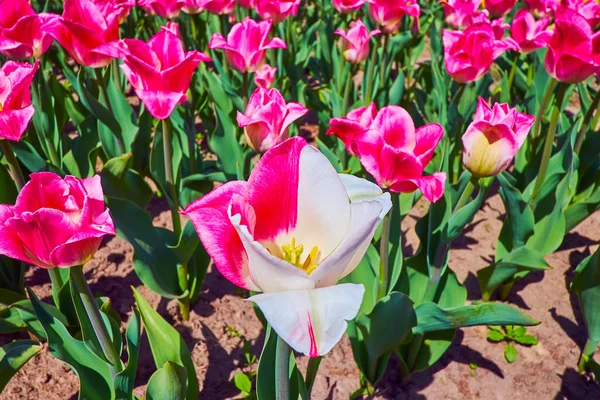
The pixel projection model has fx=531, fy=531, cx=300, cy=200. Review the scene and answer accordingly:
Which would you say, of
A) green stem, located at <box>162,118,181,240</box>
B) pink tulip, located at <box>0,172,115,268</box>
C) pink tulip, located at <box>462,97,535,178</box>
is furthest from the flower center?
green stem, located at <box>162,118,181,240</box>

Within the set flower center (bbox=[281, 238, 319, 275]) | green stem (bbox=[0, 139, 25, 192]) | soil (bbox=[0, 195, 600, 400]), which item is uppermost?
flower center (bbox=[281, 238, 319, 275])

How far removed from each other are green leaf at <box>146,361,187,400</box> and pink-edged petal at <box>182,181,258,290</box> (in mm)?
415

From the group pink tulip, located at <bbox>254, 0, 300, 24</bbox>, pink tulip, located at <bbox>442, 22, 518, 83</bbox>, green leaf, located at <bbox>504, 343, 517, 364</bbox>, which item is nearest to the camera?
pink tulip, located at <bbox>442, 22, 518, 83</bbox>

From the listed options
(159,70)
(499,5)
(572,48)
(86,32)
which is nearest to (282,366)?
(159,70)

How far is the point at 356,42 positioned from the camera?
2.38m

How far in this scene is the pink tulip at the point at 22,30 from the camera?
162cm

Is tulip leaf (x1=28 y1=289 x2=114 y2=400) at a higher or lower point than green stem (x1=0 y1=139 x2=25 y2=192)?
lower

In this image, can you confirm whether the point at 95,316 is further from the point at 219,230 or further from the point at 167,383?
the point at 219,230

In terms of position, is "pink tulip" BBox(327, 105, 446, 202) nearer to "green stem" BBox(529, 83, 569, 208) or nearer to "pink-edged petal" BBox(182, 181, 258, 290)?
"pink-edged petal" BBox(182, 181, 258, 290)

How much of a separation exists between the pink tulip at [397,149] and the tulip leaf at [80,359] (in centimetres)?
80

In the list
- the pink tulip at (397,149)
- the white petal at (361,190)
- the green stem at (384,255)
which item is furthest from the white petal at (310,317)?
the green stem at (384,255)

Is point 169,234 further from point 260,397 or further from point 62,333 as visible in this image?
point 260,397

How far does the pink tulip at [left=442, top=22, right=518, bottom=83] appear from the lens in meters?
1.71

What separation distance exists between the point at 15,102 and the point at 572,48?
1.57m
